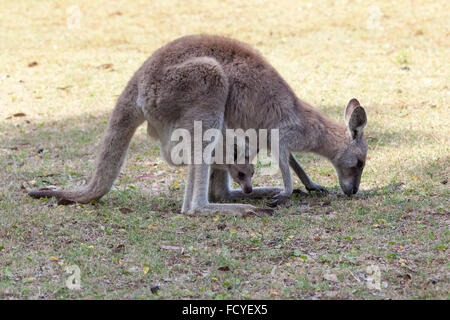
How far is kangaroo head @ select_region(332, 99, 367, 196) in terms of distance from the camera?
5.43 m

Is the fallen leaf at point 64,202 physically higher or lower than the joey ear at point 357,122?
lower

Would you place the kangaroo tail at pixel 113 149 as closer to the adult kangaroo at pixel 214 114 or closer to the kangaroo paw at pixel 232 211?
the adult kangaroo at pixel 214 114

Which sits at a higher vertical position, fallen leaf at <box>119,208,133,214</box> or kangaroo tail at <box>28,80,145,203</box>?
kangaroo tail at <box>28,80,145,203</box>

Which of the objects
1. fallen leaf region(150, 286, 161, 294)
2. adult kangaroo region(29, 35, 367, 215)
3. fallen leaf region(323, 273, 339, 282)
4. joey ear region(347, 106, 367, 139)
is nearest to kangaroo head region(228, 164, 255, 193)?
adult kangaroo region(29, 35, 367, 215)

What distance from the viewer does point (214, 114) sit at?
502 cm

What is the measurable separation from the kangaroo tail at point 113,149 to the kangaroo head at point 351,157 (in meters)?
1.76

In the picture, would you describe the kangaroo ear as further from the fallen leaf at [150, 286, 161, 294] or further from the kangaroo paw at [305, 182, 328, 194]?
the fallen leaf at [150, 286, 161, 294]

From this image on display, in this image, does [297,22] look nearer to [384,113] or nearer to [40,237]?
[384,113]

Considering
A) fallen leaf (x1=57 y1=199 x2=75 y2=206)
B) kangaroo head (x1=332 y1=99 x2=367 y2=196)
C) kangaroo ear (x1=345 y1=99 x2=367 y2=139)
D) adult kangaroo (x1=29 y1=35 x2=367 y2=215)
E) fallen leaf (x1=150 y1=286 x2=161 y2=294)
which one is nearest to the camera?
fallen leaf (x1=150 y1=286 x2=161 y2=294)

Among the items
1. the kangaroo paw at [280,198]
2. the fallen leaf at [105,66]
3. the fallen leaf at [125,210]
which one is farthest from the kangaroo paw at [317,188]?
the fallen leaf at [105,66]

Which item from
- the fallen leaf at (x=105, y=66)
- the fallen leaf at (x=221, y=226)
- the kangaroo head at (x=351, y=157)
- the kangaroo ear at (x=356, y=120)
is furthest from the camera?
the fallen leaf at (x=105, y=66)

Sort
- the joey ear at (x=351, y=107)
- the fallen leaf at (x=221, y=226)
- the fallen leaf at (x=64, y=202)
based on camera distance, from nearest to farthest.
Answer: the fallen leaf at (x=221, y=226) < the fallen leaf at (x=64, y=202) < the joey ear at (x=351, y=107)

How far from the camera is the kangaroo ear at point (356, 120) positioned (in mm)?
5305

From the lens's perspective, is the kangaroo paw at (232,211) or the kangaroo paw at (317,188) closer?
the kangaroo paw at (232,211)
